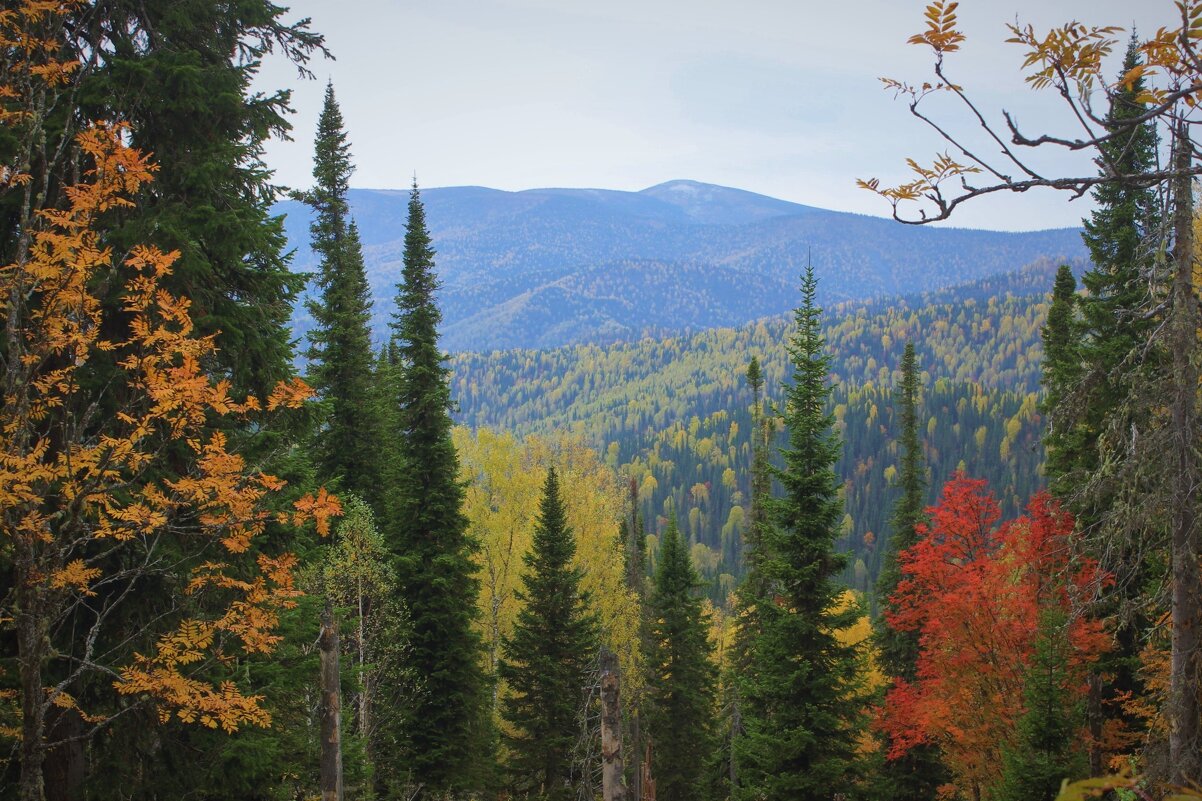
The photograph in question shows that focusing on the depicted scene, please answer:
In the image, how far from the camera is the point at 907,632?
2714 centimetres

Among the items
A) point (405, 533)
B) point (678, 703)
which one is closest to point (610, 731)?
point (405, 533)

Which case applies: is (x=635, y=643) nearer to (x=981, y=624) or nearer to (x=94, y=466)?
(x=981, y=624)

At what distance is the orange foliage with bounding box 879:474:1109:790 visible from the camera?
60.4ft

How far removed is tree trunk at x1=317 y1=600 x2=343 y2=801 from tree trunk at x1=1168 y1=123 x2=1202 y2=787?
11.1 metres

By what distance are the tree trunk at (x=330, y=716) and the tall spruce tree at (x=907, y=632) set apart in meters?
16.9

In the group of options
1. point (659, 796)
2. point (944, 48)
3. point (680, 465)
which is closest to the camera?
point (944, 48)

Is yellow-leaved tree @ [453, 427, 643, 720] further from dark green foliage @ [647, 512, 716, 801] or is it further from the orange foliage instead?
the orange foliage

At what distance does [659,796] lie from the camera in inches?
1212

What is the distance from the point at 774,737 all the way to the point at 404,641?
9440 millimetres

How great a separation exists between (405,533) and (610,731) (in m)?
11.7

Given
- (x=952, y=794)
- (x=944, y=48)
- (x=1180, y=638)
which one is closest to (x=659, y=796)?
(x=952, y=794)

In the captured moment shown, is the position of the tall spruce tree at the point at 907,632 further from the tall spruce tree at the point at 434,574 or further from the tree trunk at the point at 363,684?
the tree trunk at the point at 363,684

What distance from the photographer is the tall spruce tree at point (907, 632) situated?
24469 millimetres

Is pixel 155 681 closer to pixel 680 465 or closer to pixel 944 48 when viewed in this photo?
pixel 944 48
